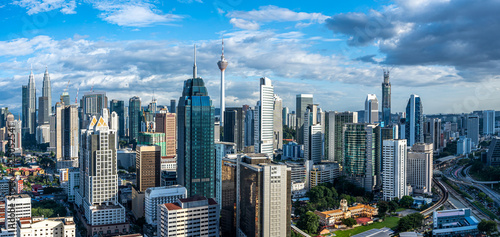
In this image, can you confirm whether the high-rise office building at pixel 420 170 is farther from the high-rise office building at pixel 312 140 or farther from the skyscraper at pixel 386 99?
the skyscraper at pixel 386 99

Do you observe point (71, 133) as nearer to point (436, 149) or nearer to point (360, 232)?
point (360, 232)

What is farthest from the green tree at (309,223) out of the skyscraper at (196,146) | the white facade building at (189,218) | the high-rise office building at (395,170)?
the high-rise office building at (395,170)

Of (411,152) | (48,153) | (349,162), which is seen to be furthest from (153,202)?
(48,153)

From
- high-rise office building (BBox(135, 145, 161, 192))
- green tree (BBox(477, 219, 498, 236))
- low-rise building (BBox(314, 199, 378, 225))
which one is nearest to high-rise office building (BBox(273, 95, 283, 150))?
high-rise office building (BBox(135, 145, 161, 192))

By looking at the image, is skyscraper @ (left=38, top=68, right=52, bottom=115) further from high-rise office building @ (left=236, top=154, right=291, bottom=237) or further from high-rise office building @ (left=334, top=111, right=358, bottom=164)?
high-rise office building @ (left=236, top=154, right=291, bottom=237)

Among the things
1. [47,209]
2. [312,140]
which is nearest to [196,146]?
[47,209]

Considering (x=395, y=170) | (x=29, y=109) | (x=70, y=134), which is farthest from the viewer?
(x=29, y=109)

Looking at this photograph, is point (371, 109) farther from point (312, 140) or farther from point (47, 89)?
point (47, 89)
